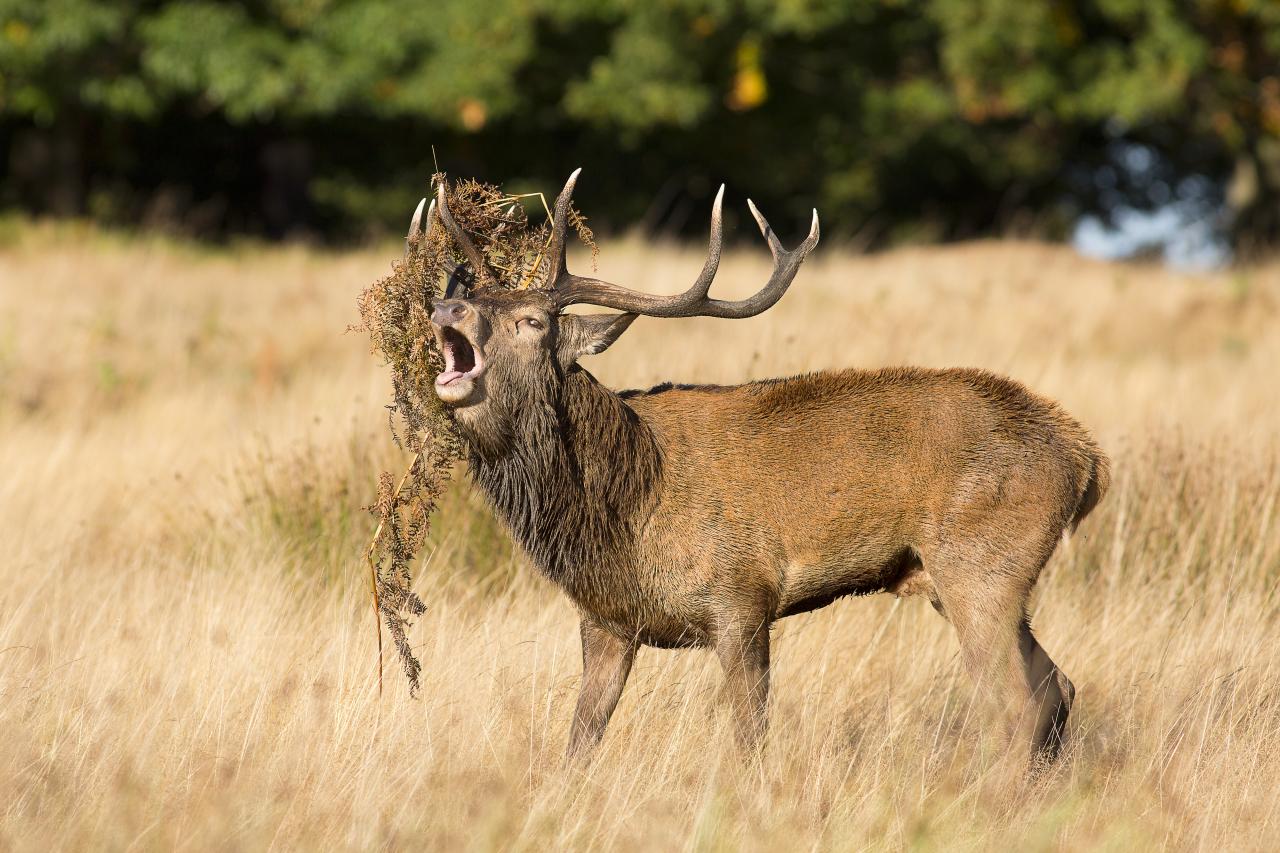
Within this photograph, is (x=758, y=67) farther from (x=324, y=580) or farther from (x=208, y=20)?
(x=324, y=580)

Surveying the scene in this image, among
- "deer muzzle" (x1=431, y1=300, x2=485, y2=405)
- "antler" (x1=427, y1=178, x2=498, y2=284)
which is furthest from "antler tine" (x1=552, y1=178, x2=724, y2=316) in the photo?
"deer muzzle" (x1=431, y1=300, x2=485, y2=405)

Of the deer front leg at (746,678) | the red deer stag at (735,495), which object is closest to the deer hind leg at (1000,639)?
the red deer stag at (735,495)

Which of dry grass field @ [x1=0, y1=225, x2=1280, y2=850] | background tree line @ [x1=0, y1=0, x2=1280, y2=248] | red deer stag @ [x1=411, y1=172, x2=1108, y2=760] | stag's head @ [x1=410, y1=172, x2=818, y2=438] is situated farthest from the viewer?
background tree line @ [x1=0, y1=0, x2=1280, y2=248]

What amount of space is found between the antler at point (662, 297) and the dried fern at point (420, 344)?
6 cm

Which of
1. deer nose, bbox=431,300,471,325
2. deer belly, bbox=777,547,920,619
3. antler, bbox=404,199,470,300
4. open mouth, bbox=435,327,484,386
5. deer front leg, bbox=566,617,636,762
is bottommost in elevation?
deer front leg, bbox=566,617,636,762

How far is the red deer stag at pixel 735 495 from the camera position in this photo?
491 cm

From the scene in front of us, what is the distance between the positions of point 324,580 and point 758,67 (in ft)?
51.5

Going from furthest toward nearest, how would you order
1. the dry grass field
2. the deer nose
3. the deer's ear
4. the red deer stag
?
the deer's ear
the red deer stag
the deer nose
the dry grass field

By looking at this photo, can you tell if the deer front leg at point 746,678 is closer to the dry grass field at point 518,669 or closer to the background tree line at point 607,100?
the dry grass field at point 518,669

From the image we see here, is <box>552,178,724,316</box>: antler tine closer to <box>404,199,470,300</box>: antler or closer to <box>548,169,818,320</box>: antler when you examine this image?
<box>548,169,818,320</box>: antler

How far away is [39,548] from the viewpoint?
6875 millimetres

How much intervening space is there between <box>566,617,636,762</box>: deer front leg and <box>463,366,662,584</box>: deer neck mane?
21cm

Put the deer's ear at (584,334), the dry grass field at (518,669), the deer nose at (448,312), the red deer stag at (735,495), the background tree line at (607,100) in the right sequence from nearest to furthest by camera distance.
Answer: the dry grass field at (518,669) → the deer nose at (448,312) → the red deer stag at (735,495) → the deer's ear at (584,334) → the background tree line at (607,100)

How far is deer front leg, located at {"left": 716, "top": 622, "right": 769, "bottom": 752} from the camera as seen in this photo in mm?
4754
